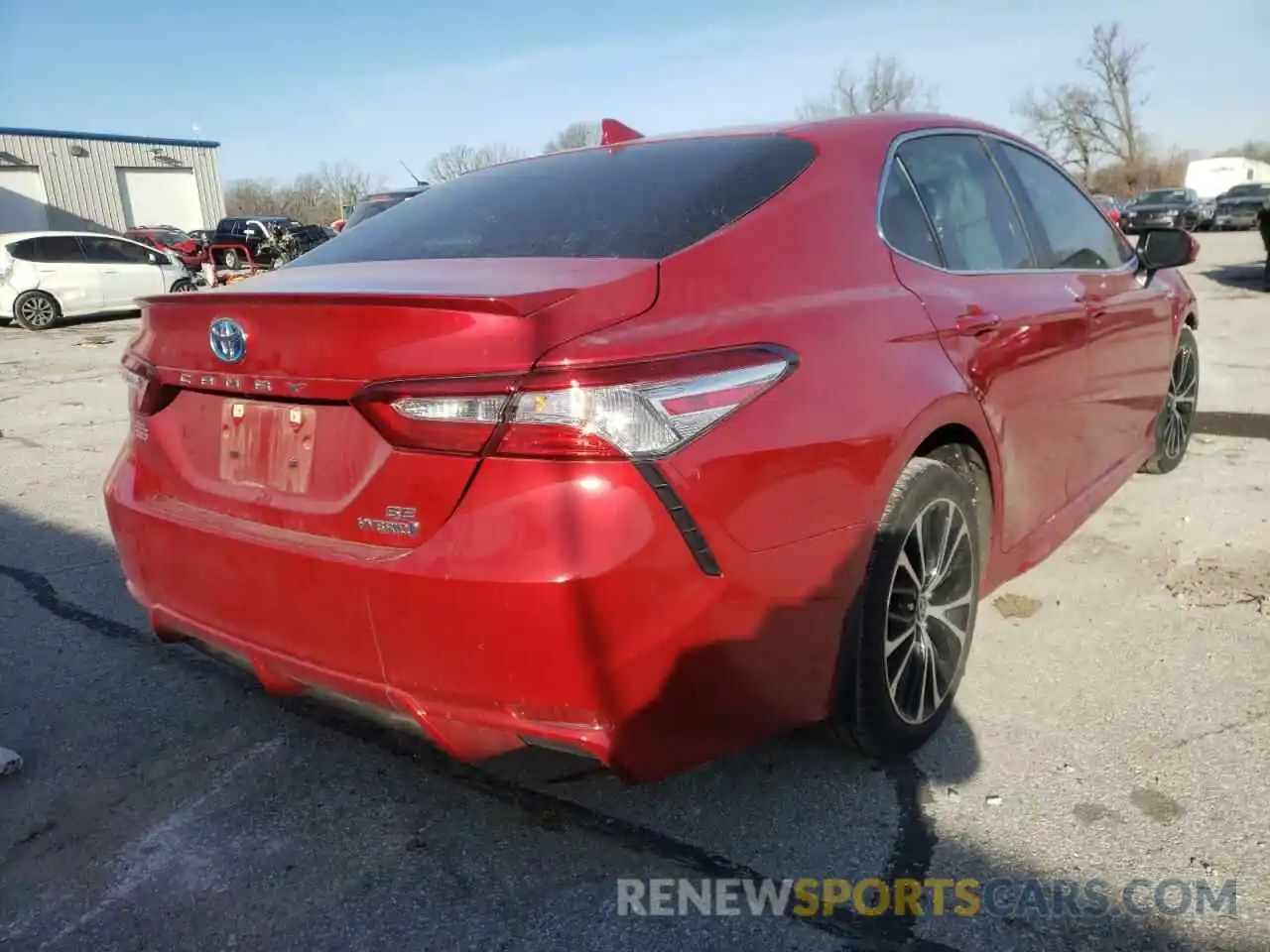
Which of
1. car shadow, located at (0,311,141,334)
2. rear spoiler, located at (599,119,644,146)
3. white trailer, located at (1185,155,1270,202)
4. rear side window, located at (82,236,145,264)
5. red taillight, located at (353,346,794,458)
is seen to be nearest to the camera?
red taillight, located at (353,346,794,458)

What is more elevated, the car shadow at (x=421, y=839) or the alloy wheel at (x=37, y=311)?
the alloy wheel at (x=37, y=311)

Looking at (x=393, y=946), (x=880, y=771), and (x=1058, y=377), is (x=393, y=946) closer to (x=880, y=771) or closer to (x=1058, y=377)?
(x=880, y=771)

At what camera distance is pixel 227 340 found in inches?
85.0

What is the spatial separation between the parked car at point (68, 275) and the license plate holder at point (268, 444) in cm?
1490

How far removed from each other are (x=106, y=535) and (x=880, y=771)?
12.8 ft

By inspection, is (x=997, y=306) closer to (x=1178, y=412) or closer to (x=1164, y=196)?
(x=1178, y=412)

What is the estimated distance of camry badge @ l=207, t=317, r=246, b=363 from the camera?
2.13m

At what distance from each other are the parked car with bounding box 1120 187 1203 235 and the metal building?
38.0m

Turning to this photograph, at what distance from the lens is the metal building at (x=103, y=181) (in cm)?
3703

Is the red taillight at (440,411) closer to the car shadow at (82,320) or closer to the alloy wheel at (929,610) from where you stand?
the alloy wheel at (929,610)

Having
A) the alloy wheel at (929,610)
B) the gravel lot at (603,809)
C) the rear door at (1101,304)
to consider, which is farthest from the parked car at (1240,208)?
the alloy wheel at (929,610)

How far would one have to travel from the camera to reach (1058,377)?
3.12 metres

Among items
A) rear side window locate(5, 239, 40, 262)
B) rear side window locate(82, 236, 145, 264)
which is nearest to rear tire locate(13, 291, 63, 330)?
rear side window locate(5, 239, 40, 262)

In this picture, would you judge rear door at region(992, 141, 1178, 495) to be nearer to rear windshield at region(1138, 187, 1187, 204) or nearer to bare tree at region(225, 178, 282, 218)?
rear windshield at region(1138, 187, 1187, 204)
